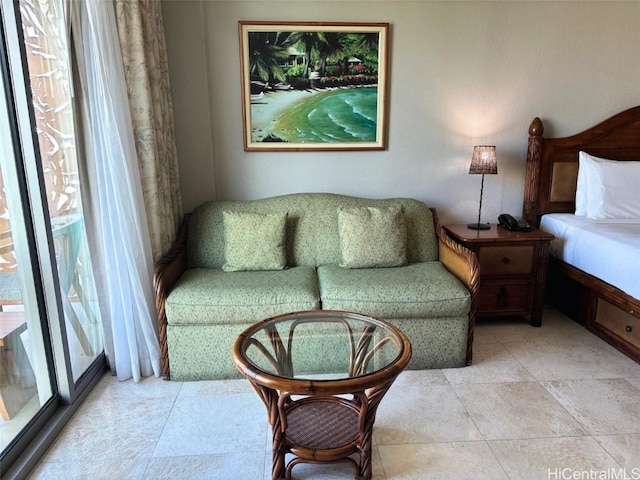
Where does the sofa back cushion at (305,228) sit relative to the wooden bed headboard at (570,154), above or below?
below

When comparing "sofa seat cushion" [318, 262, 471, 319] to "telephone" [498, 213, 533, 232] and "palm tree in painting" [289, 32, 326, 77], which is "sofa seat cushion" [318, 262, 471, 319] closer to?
"telephone" [498, 213, 533, 232]

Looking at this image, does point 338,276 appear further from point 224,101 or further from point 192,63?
point 192,63

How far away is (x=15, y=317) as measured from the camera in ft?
6.00

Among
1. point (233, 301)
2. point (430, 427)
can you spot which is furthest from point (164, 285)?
point (430, 427)

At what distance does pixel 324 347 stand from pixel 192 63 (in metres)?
2.16

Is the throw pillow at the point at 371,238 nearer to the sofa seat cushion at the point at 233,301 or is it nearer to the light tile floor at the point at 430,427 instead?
the sofa seat cushion at the point at 233,301

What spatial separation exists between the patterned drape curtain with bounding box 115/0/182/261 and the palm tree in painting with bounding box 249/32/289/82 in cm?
58

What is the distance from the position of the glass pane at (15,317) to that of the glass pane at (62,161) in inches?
7.1

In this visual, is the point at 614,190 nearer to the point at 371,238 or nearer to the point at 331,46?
the point at 371,238

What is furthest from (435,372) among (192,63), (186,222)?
(192,63)

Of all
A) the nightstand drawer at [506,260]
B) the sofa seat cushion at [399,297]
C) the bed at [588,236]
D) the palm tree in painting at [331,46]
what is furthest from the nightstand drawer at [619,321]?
the palm tree in painting at [331,46]

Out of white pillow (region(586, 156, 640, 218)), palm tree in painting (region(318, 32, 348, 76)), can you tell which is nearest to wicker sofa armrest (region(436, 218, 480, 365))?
white pillow (region(586, 156, 640, 218))

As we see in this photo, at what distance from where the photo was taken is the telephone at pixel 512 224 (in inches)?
117

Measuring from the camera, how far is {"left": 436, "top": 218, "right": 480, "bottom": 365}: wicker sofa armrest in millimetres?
2410
